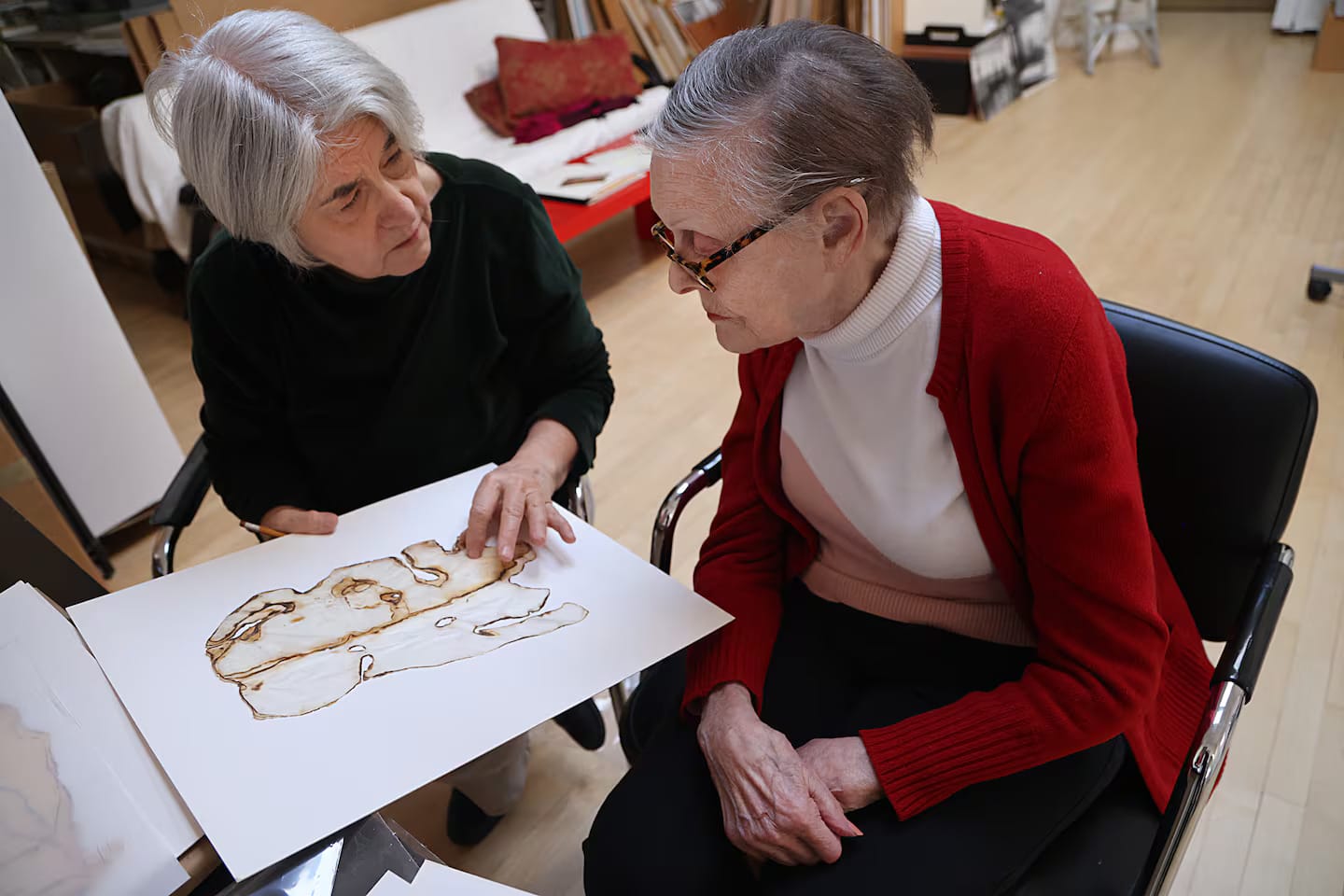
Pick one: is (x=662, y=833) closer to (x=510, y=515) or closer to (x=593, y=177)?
(x=510, y=515)

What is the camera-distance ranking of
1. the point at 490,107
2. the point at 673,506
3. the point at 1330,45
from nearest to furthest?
the point at 673,506 < the point at 490,107 < the point at 1330,45

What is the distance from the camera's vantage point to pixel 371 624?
943 mm

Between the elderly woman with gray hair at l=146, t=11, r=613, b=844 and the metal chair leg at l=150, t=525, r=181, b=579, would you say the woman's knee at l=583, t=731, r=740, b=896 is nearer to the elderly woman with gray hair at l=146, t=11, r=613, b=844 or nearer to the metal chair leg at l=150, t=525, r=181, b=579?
the elderly woman with gray hair at l=146, t=11, r=613, b=844

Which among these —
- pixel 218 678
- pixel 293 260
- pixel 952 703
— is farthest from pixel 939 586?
pixel 293 260

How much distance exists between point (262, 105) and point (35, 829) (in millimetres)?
738

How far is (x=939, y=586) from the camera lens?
1.08 metres

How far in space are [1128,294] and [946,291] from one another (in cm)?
250

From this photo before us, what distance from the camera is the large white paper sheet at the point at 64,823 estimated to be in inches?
26.4

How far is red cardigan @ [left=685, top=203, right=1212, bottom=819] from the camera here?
0.89 meters

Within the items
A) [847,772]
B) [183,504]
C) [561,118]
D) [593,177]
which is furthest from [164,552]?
[561,118]

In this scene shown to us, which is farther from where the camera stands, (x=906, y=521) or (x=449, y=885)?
(x=906, y=521)

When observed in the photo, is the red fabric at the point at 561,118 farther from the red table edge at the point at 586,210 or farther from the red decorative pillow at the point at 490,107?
the red table edge at the point at 586,210

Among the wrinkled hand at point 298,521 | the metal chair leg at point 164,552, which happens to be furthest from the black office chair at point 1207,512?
the metal chair leg at point 164,552

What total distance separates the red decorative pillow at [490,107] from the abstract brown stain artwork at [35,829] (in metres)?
3.46
